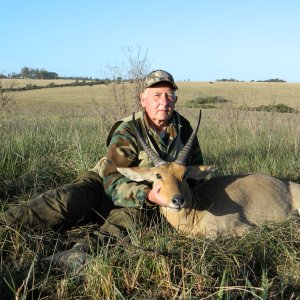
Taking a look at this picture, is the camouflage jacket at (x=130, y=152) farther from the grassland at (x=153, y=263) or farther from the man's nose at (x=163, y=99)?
the grassland at (x=153, y=263)

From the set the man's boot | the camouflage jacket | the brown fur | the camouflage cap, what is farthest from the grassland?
the camouflage cap

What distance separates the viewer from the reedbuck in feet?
15.9

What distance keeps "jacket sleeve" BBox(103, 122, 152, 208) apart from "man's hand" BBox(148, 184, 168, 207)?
293mm

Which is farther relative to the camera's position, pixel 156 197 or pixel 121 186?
pixel 121 186

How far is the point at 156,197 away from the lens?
4699 mm

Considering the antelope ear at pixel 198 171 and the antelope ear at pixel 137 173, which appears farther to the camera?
the antelope ear at pixel 198 171

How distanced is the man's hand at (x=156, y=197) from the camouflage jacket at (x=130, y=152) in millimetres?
193

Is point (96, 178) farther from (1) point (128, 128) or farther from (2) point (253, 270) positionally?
(2) point (253, 270)

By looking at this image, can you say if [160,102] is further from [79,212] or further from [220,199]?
[79,212]

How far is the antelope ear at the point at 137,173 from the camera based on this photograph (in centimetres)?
492

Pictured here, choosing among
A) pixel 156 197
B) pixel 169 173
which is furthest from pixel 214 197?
pixel 156 197

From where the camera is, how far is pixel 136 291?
11.0 ft

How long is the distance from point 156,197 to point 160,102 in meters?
1.22

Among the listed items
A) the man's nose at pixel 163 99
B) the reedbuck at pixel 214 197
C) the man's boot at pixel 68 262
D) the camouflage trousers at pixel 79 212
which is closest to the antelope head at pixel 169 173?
the reedbuck at pixel 214 197
